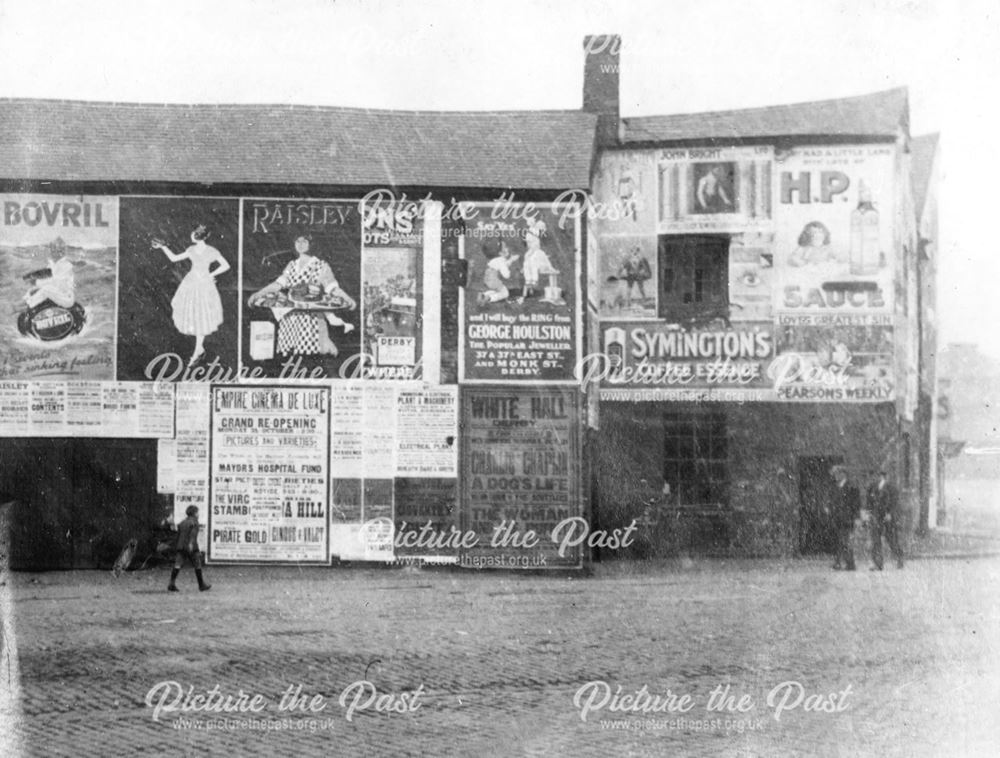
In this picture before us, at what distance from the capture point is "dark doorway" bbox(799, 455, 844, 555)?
21.6 m

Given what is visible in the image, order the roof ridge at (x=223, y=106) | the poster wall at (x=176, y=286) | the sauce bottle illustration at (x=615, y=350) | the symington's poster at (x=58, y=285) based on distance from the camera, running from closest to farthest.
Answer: the symington's poster at (x=58, y=285) → the poster wall at (x=176, y=286) → the roof ridge at (x=223, y=106) → the sauce bottle illustration at (x=615, y=350)

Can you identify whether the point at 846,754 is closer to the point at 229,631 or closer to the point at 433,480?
the point at 229,631

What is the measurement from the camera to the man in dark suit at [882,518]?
19094 millimetres

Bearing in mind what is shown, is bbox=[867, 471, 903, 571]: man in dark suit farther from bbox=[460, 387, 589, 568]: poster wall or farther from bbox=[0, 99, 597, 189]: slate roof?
bbox=[0, 99, 597, 189]: slate roof

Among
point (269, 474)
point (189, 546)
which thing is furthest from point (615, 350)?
point (189, 546)

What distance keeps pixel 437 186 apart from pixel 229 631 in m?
8.56

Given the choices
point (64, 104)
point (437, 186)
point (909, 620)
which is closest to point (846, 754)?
point (909, 620)

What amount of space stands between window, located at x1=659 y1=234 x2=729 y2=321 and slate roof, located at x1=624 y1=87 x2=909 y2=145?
1866 millimetres

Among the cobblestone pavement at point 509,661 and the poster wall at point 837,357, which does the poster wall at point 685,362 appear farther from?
the cobblestone pavement at point 509,661

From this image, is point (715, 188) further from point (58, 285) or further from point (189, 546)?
point (58, 285)

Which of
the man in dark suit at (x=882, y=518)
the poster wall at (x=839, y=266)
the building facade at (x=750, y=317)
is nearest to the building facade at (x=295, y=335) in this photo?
the building facade at (x=750, y=317)

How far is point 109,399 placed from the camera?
1889cm

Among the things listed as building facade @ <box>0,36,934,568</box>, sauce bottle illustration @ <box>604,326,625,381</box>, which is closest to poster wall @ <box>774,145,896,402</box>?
sauce bottle illustration @ <box>604,326,625,381</box>

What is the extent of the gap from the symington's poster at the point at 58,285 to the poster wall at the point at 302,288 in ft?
7.13
